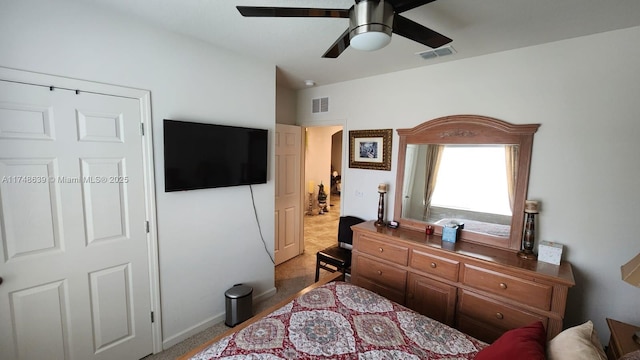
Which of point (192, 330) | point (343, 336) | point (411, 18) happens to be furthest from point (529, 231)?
point (192, 330)

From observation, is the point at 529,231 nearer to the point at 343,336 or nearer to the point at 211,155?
the point at 343,336

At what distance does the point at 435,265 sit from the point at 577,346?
1218 mm

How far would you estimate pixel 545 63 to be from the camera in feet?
6.93

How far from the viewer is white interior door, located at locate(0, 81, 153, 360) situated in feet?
5.00

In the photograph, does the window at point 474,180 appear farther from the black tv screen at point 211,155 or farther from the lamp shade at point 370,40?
the black tv screen at point 211,155

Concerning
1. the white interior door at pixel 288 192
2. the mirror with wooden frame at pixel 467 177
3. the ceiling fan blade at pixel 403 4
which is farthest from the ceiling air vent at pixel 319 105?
the ceiling fan blade at pixel 403 4

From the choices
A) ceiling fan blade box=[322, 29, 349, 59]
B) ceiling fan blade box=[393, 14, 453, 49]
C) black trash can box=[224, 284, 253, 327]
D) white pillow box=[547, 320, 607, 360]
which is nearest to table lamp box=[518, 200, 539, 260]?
white pillow box=[547, 320, 607, 360]

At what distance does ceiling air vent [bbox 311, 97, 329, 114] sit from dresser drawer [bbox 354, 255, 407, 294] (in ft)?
6.58

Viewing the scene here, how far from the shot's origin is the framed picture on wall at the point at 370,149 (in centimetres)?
304

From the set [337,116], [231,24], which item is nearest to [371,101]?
[337,116]

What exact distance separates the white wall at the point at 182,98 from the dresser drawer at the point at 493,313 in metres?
1.97

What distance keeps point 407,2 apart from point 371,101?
1893mm

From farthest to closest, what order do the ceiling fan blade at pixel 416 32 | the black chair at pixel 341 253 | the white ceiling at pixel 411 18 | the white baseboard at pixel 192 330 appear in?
the black chair at pixel 341 253
the white baseboard at pixel 192 330
the white ceiling at pixel 411 18
the ceiling fan blade at pixel 416 32

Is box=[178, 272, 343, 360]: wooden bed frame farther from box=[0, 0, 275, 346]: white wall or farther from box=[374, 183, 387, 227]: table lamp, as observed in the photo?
box=[374, 183, 387, 227]: table lamp
